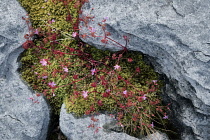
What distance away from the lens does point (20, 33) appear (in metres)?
3.04

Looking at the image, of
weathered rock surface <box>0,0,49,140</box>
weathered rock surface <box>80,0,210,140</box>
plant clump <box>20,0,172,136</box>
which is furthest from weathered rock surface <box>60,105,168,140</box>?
weathered rock surface <box>80,0,210,140</box>

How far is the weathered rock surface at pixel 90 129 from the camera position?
2.91m

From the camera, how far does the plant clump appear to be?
2.98 metres

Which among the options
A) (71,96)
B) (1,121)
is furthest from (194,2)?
(1,121)

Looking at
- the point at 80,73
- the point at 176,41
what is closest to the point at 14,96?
the point at 80,73

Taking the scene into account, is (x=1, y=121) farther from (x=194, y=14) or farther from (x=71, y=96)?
(x=194, y=14)

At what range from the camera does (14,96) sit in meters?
3.01

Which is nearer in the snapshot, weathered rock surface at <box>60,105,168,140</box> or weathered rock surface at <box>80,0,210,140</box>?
weathered rock surface at <box>80,0,210,140</box>

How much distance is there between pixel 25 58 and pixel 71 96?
0.91m

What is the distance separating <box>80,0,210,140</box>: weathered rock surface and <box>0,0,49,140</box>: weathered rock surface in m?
1.02

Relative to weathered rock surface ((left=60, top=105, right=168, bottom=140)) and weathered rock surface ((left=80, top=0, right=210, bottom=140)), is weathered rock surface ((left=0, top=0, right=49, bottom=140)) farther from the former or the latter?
weathered rock surface ((left=80, top=0, right=210, bottom=140))

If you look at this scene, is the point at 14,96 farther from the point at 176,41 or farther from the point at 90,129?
the point at 176,41

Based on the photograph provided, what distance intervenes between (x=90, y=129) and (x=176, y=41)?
1650 mm

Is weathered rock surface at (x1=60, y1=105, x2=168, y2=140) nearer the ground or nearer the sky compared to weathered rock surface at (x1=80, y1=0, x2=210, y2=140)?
nearer the ground
